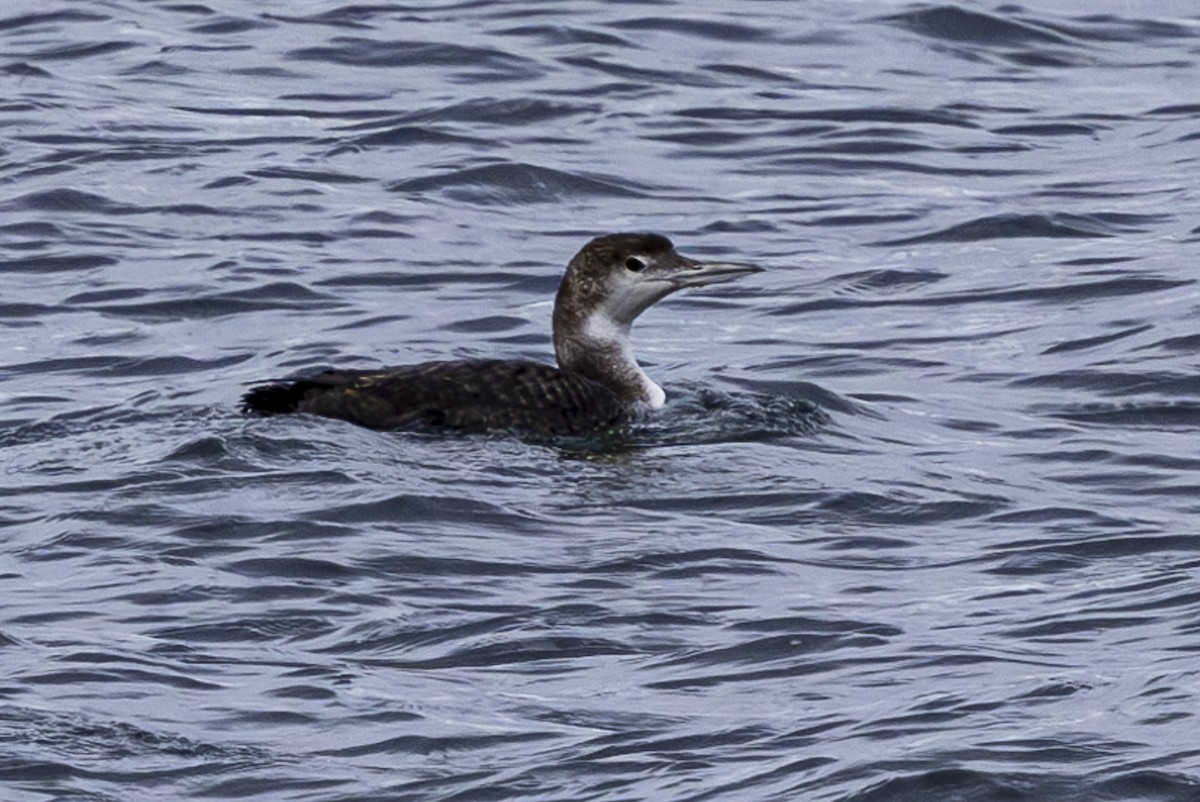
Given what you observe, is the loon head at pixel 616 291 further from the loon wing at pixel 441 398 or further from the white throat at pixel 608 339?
the loon wing at pixel 441 398

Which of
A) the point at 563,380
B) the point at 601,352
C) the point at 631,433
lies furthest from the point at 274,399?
the point at 601,352

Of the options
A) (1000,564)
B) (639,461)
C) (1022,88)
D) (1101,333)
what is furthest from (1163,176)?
(1000,564)

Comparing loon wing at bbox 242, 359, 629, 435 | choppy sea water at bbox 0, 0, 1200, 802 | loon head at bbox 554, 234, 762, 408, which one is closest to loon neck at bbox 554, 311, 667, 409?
loon head at bbox 554, 234, 762, 408

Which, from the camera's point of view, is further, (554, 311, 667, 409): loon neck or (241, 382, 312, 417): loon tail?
(554, 311, 667, 409): loon neck

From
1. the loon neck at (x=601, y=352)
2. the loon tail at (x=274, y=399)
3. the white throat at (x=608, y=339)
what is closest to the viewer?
the loon tail at (x=274, y=399)

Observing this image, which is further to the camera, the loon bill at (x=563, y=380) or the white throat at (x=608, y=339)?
the white throat at (x=608, y=339)

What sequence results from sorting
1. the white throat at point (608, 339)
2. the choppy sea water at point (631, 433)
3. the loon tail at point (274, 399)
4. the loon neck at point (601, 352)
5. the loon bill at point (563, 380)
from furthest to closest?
the white throat at point (608, 339) → the loon neck at point (601, 352) → the loon bill at point (563, 380) → the loon tail at point (274, 399) → the choppy sea water at point (631, 433)

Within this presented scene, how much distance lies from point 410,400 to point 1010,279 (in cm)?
471

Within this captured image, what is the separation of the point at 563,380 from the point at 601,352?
27.0 inches

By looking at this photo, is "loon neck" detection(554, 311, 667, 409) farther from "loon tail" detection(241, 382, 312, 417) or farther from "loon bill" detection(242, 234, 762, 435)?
"loon tail" detection(241, 382, 312, 417)

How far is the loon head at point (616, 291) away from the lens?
42.5 feet

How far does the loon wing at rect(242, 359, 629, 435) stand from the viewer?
11766 mm

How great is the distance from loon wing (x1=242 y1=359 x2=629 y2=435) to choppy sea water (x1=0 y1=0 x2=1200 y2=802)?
129 mm

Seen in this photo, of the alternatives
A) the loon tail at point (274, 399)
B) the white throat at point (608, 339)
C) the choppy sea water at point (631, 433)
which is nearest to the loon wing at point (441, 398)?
the loon tail at point (274, 399)
